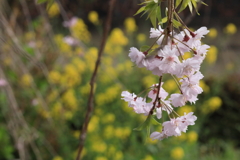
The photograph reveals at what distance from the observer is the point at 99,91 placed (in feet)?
10.8

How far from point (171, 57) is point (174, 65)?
0.06 feet

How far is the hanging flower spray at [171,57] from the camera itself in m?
0.44

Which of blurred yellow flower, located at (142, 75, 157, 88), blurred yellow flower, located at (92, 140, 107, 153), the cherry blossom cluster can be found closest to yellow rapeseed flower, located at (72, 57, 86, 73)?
blurred yellow flower, located at (142, 75, 157, 88)

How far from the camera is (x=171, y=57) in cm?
43

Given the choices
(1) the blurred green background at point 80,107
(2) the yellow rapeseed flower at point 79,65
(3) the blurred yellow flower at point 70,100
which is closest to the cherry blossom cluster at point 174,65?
(1) the blurred green background at point 80,107

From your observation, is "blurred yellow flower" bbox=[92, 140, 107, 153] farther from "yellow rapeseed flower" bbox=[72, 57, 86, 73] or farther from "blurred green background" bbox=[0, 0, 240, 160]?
"yellow rapeseed flower" bbox=[72, 57, 86, 73]

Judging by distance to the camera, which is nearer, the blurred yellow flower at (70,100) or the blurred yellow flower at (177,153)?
the blurred yellow flower at (177,153)

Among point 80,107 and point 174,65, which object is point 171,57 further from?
point 80,107

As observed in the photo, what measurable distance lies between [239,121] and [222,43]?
1248mm

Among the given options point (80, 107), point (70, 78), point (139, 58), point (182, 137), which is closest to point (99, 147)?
point (182, 137)

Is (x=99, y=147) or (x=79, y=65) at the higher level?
(x=79, y=65)

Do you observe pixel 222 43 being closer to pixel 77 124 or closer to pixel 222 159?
pixel 222 159

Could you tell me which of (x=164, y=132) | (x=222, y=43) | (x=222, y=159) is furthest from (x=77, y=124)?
(x=164, y=132)

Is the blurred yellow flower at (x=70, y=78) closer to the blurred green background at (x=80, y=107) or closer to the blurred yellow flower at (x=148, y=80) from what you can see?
the blurred green background at (x=80, y=107)
